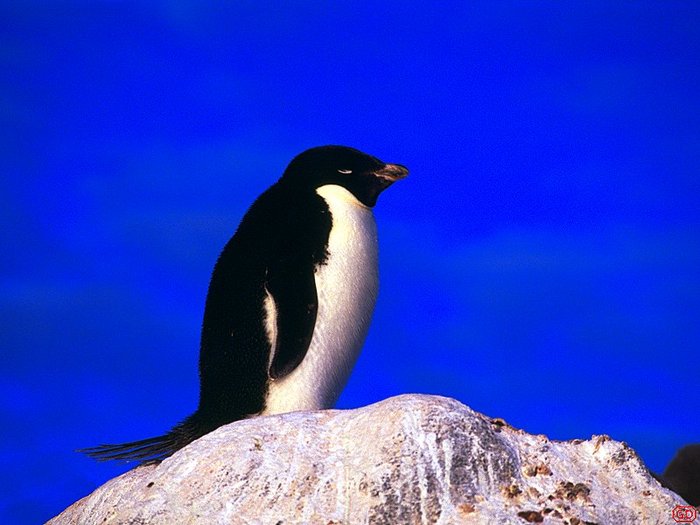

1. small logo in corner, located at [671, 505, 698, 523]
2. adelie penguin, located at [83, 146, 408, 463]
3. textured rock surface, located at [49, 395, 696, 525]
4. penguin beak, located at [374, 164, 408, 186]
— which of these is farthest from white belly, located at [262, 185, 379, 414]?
small logo in corner, located at [671, 505, 698, 523]

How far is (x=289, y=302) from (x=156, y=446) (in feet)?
3.12

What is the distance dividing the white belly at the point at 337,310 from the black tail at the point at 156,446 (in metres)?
0.39

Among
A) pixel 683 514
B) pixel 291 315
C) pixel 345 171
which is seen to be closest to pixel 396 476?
pixel 683 514

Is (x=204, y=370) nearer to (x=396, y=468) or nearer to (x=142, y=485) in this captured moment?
(x=142, y=485)

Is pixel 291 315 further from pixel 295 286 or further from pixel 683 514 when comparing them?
pixel 683 514

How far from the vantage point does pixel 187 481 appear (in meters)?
3.27

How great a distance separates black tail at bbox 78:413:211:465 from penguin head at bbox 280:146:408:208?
135 centimetres

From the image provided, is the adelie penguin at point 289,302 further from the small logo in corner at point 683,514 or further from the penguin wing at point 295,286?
the small logo in corner at point 683,514

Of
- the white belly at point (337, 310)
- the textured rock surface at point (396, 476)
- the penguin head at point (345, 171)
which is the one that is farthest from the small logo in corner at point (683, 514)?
the penguin head at point (345, 171)

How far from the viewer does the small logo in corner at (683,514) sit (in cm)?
323

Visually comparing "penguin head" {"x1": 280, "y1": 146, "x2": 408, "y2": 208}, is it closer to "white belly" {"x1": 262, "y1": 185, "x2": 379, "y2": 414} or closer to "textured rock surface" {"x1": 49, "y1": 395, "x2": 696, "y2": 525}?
"white belly" {"x1": 262, "y1": 185, "x2": 379, "y2": 414}

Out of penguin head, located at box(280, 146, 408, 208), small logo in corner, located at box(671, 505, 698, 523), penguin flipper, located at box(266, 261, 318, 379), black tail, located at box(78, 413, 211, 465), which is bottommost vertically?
small logo in corner, located at box(671, 505, 698, 523)

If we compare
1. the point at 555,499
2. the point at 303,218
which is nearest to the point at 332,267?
the point at 303,218

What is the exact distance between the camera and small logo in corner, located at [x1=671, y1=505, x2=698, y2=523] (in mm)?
3234
